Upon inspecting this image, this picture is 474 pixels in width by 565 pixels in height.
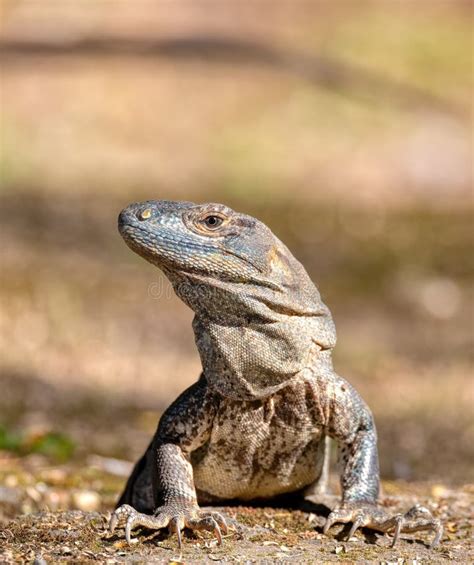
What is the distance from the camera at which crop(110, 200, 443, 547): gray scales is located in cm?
547

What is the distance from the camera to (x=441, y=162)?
74.1 ft

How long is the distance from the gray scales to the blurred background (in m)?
1.38

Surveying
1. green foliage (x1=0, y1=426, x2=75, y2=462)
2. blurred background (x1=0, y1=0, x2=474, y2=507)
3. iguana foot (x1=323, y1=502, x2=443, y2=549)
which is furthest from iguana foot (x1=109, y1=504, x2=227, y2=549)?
green foliage (x1=0, y1=426, x2=75, y2=462)

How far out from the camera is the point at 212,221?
557 centimetres

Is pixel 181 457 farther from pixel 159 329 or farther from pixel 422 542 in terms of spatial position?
pixel 159 329

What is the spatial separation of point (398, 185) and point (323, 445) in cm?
1554

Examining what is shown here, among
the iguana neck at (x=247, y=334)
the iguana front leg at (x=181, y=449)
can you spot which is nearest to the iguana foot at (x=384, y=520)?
the iguana front leg at (x=181, y=449)

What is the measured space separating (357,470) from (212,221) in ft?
5.26

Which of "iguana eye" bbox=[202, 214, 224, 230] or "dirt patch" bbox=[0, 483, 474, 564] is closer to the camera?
"dirt patch" bbox=[0, 483, 474, 564]

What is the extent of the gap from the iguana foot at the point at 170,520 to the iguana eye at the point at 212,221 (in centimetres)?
144

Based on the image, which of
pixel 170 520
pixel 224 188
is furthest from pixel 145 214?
pixel 224 188

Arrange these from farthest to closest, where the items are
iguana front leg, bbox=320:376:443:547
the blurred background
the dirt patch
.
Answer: the blurred background, iguana front leg, bbox=320:376:443:547, the dirt patch

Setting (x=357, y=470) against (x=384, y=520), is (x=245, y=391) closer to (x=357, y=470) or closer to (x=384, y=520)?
(x=357, y=470)

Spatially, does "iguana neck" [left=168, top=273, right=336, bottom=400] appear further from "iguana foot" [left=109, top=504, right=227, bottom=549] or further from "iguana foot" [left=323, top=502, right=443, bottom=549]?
"iguana foot" [left=323, top=502, right=443, bottom=549]
